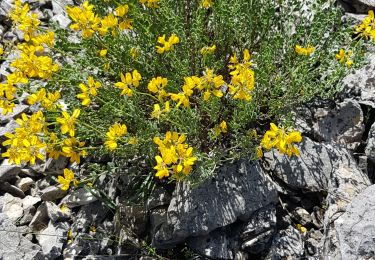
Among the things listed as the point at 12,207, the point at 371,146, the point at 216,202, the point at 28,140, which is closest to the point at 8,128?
the point at 12,207

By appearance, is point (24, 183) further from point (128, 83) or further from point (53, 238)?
point (128, 83)

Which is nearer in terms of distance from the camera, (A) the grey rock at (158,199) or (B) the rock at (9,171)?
(A) the grey rock at (158,199)

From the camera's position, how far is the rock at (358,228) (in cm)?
344

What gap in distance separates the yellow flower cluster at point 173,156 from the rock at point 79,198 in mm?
1600

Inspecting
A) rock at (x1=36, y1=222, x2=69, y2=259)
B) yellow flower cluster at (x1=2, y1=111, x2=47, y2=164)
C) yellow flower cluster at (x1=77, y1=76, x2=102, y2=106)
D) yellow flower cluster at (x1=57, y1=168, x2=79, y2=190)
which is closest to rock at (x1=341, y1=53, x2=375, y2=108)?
yellow flower cluster at (x1=77, y1=76, x2=102, y2=106)

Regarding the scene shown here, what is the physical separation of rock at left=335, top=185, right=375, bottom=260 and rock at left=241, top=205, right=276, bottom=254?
661mm

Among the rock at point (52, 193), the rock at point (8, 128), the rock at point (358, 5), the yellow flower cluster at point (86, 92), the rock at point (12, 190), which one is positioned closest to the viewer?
the yellow flower cluster at point (86, 92)

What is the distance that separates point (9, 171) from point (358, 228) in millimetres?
3713

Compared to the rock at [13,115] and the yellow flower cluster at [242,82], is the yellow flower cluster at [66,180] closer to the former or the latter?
the rock at [13,115]

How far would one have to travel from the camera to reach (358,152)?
15.1 ft

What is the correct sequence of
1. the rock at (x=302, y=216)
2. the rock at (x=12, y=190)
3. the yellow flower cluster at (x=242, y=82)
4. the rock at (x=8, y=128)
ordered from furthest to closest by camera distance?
1. the rock at (x=8, y=128)
2. the rock at (x=12, y=190)
3. the rock at (x=302, y=216)
4. the yellow flower cluster at (x=242, y=82)

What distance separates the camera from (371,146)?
14.2 ft

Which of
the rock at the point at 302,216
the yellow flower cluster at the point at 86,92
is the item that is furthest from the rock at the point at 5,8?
the rock at the point at 302,216

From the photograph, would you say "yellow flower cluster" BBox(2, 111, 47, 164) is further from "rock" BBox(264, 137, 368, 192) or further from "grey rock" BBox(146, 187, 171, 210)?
"rock" BBox(264, 137, 368, 192)
